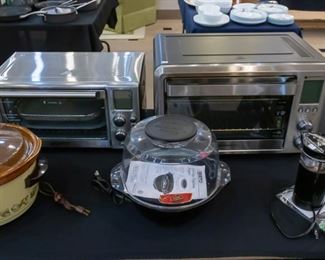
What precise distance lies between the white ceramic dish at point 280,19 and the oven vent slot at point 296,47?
0.88 m

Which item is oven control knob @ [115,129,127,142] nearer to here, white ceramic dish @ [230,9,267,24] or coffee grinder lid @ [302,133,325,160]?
coffee grinder lid @ [302,133,325,160]

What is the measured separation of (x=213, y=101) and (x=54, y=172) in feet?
1.30

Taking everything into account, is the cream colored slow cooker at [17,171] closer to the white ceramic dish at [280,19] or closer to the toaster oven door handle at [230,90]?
the toaster oven door handle at [230,90]

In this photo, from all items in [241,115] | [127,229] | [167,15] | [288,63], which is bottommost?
[167,15]

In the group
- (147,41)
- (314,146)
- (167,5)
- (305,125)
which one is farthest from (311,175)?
(167,5)

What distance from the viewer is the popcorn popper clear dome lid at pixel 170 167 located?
61 centimetres

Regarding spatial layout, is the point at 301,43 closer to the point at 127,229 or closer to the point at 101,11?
the point at 127,229

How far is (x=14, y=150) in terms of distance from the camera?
61cm

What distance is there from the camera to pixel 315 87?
738 millimetres

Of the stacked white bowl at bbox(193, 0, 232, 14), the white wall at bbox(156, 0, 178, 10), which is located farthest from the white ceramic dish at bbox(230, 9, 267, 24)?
the white wall at bbox(156, 0, 178, 10)

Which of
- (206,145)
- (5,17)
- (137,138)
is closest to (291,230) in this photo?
(206,145)

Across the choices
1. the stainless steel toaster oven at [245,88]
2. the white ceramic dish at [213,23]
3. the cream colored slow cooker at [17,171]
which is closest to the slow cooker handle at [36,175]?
the cream colored slow cooker at [17,171]

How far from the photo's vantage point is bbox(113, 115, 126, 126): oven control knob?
767 millimetres

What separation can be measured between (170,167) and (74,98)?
281 millimetres
